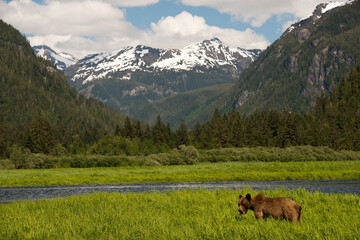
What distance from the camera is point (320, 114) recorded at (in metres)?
194

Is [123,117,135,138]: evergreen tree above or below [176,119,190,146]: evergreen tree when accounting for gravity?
above

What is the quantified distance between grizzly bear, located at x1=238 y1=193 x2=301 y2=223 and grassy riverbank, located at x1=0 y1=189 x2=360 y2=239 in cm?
39

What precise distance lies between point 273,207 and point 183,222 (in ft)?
18.3

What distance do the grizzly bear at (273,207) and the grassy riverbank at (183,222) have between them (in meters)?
0.39

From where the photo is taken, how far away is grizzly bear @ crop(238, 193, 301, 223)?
18234 mm

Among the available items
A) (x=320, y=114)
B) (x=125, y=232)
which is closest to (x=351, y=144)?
(x=320, y=114)

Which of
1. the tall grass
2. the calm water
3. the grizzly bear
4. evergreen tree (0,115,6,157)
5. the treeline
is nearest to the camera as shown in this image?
the grizzly bear

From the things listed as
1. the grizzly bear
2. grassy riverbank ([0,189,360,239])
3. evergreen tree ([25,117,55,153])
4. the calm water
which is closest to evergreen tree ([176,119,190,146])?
evergreen tree ([25,117,55,153])

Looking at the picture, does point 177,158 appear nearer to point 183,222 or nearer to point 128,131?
point 128,131

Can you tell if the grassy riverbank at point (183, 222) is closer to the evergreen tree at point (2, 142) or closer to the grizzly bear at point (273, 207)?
the grizzly bear at point (273, 207)

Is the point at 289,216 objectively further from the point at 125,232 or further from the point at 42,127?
the point at 42,127

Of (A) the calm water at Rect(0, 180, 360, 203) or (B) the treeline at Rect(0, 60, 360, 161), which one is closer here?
(A) the calm water at Rect(0, 180, 360, 203)

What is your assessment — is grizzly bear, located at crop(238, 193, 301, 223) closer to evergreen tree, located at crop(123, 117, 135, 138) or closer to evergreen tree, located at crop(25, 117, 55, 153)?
evergreen tree, located at crop(25, 117, 55, 153)

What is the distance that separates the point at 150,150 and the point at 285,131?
54.5 m
